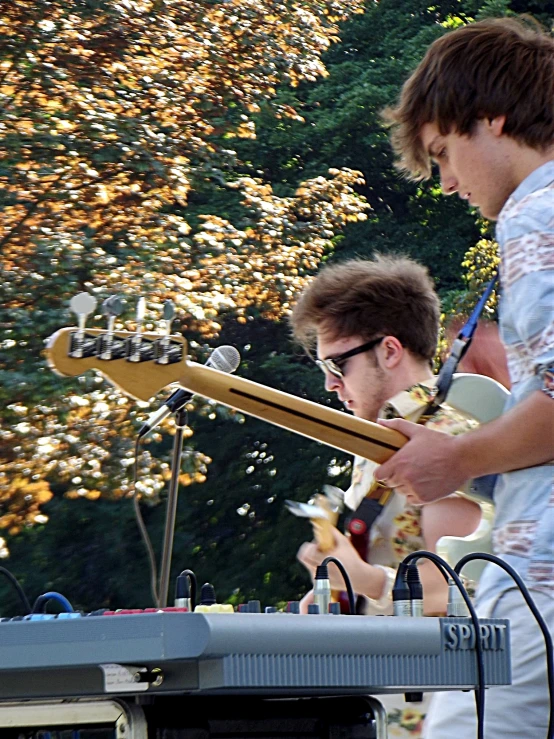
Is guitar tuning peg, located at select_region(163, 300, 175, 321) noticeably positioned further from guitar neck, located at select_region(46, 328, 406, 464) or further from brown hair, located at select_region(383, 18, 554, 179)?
brown hair, located at select_region(383, 18, 554, 179)

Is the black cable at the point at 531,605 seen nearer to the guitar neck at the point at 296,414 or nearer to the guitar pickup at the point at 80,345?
the guitar neck at the point at 296,414

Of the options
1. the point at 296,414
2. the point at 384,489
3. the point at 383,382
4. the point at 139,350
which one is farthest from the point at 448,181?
the point at 383,382

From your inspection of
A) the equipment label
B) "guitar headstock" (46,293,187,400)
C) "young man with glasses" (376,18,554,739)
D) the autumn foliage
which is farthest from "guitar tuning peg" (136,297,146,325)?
the autumn foliage

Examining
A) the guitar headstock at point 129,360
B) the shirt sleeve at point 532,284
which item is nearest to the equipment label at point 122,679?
the shirt sleeve at point 532,284

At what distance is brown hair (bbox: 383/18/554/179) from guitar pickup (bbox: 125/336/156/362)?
20.6 inches

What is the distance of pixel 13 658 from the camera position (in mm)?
1209

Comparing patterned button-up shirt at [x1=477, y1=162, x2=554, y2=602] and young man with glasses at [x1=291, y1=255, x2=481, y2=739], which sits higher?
patterned button-up shirt at [x1=477, y1=162, x2=554, y2=602]

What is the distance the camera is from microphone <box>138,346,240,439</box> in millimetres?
2250

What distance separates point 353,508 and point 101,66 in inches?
255

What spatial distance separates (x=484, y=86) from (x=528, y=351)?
42cm

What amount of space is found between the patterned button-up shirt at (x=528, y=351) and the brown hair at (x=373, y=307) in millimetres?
1166

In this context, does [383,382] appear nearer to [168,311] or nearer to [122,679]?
[168,311]

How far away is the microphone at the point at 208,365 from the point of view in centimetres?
225

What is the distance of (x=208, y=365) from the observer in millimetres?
2297
